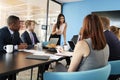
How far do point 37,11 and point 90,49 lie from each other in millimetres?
5002

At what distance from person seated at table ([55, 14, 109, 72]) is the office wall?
4.50 m

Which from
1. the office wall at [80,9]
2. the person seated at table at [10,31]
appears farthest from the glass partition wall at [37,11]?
the person seated at table at [10,31]

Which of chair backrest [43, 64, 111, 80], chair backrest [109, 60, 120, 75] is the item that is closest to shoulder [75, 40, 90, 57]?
chair backrest [43, 64, 111, 80]

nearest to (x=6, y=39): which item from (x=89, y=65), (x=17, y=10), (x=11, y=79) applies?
(x=11, y=79)

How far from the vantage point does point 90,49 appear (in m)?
1.58

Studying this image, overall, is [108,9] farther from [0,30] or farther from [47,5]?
[0,30]

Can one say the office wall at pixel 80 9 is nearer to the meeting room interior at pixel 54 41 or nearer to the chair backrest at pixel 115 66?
the meeting room interior at pixel 54 41

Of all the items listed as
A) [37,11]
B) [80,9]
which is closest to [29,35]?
[37,11]

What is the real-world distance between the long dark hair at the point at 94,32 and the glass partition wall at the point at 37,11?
3825 millimetres

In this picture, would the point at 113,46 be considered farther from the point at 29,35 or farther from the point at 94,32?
the point at 29,35

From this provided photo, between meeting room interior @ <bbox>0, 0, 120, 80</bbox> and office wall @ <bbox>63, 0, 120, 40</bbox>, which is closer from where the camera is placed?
meeting room interior @ <bbox>0, 0, 120, 80</bbox>

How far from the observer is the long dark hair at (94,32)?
1607 millimetres

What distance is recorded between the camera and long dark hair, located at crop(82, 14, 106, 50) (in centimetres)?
161

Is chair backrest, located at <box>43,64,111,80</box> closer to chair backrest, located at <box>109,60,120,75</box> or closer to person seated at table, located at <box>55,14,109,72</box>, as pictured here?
person seated at table, located at <box>55,14,109,72</box>
